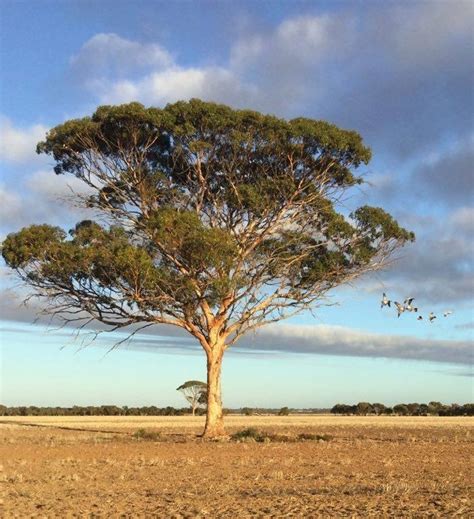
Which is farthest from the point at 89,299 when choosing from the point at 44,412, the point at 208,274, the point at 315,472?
the point at 44,412

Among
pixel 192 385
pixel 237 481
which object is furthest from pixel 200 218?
pixel 192 385

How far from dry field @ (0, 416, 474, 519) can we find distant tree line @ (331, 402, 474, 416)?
8027 cm

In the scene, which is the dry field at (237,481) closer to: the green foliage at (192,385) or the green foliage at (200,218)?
the green foliage at (200,218)

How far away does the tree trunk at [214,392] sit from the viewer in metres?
31.8

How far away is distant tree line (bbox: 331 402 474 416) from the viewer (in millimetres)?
102312

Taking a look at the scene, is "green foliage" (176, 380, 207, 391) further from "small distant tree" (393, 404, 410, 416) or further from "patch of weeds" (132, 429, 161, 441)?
"patch of weeds" (132, 429, 161, 441)

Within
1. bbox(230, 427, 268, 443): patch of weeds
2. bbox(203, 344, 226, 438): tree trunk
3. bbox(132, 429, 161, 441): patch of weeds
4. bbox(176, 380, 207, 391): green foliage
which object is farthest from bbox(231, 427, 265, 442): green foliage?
bbox(176, 380, 207, 391): green foliage

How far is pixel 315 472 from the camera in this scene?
17.6m

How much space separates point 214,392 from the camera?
32.1m

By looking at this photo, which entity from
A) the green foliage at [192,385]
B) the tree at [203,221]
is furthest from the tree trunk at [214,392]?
the green foliage at [192,385]

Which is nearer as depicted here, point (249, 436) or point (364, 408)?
point (249, 436)

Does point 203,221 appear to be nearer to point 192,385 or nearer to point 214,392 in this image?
point 214,392

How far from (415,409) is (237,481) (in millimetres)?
95240

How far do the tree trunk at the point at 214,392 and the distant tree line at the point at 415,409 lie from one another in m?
75.9
